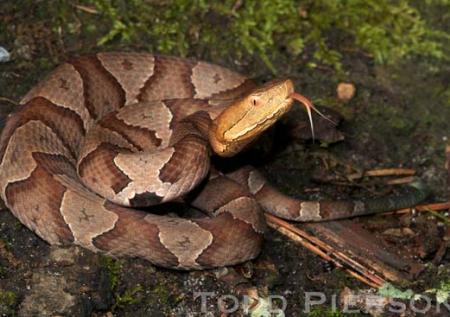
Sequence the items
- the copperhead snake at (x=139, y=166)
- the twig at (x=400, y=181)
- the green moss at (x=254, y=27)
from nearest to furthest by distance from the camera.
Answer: the copperhead snake at (x=139, y=166)
the twig at (x=400, y=181)
the green moss at (x=254, y=27)

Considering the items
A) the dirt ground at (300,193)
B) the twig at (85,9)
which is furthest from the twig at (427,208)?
the twig at (85,9)

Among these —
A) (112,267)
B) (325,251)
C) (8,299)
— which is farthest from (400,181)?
(8,299)

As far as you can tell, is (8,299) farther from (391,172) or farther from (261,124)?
(391,172)

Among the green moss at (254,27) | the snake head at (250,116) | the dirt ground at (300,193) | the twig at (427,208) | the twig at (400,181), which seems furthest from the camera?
the green moss at (254,27)

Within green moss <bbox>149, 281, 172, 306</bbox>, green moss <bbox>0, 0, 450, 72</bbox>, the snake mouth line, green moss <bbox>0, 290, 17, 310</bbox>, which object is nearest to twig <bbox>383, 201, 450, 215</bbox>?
the snake mouth line

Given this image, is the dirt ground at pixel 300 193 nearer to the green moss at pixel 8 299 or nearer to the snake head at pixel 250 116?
the green moss at pixel 8 299

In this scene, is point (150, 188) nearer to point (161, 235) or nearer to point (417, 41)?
point (161, 235)
